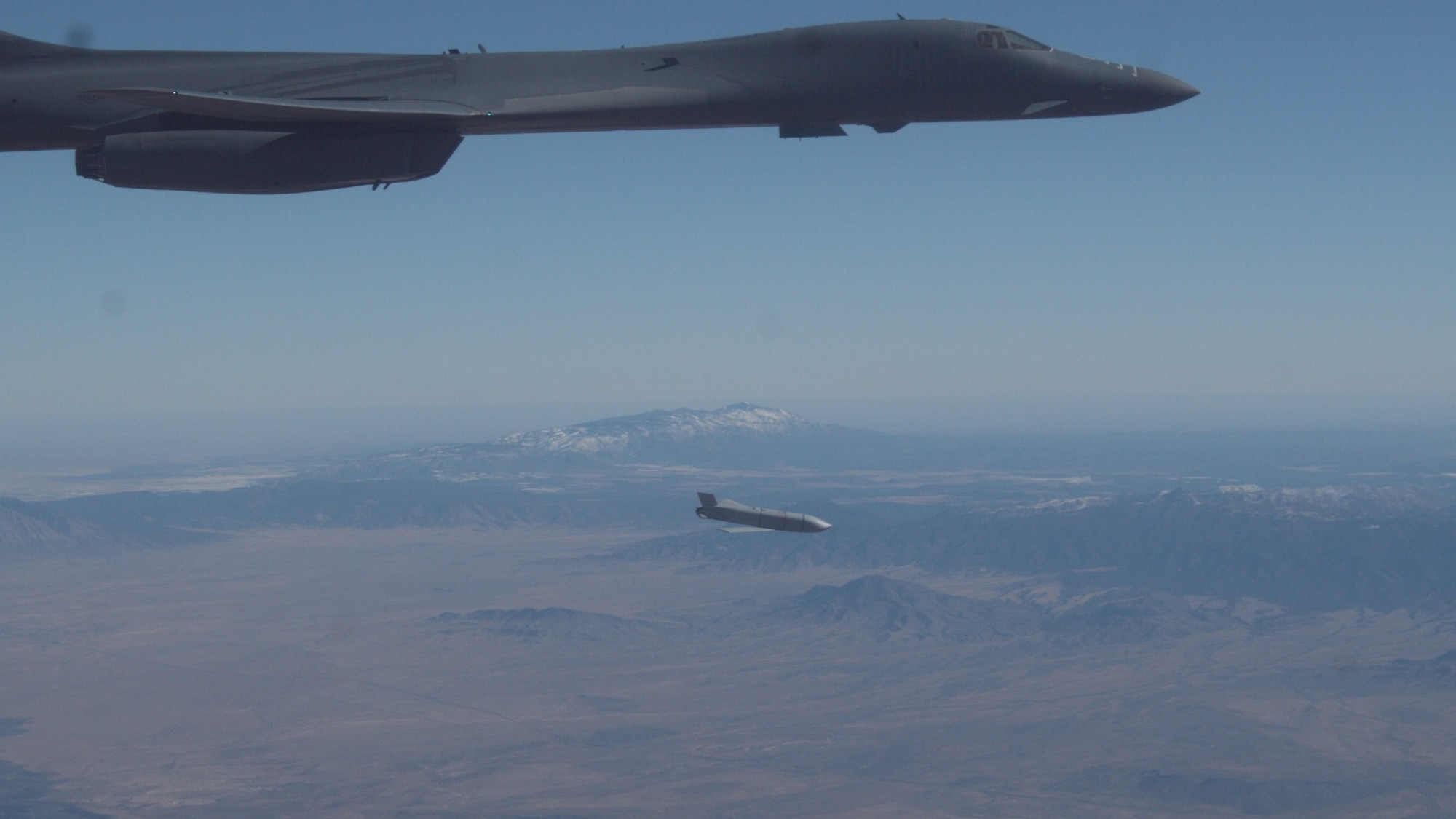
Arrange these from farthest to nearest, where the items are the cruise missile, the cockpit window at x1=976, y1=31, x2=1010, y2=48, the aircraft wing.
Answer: the cruise missile, the cockpit window at x1=976, y1=31, x2=1010, y2=48, the aircraft wing

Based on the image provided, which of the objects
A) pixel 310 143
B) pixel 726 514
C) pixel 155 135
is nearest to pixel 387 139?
pixel 310 143

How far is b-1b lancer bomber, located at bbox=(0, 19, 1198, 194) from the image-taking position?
18781mm

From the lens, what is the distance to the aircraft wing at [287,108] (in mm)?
16578

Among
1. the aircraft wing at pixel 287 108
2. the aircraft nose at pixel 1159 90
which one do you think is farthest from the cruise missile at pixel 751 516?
the aircraft wing at pixel 287 108

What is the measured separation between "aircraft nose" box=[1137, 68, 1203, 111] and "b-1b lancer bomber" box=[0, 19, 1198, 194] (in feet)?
0.11

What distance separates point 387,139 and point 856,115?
31.7ft

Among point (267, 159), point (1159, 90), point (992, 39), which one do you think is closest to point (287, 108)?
point (267, 159)

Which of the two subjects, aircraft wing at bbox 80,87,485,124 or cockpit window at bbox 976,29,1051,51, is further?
cockpit window at bbox 976,29,1051,51

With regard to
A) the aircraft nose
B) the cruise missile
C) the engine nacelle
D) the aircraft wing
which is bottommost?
the cruise missile

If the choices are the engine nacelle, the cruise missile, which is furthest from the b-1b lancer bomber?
the cruise missile

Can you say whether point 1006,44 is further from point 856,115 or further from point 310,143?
point 310,143

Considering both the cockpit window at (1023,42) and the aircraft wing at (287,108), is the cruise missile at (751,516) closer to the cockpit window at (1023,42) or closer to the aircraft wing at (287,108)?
the cockpit window at (1023,42)

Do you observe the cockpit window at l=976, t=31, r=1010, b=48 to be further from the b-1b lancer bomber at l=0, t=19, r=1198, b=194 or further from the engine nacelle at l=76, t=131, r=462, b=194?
the engine nacelle at l=76, t=131, r=462, b=194

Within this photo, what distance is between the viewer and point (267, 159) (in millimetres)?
18812
